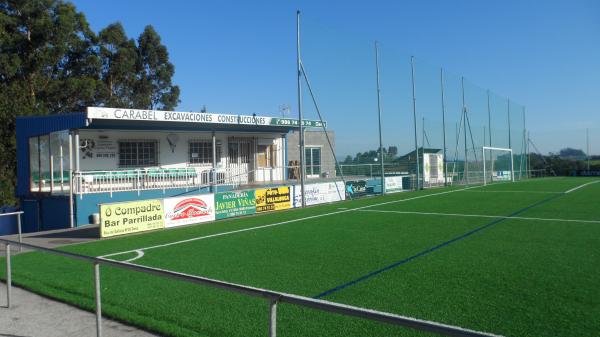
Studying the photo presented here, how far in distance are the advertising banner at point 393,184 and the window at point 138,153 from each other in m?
13.1

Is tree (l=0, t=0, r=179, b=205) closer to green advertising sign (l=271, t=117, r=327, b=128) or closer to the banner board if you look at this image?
the banner board

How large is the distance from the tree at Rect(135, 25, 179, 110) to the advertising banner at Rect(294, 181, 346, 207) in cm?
2280

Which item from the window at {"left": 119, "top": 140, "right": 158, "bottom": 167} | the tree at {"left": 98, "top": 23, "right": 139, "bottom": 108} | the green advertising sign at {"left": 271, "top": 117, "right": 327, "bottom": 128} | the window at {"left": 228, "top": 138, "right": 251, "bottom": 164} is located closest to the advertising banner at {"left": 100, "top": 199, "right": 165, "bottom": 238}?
the window at {"left": 119, "top": 140, "right": 158, "bottom": 167}

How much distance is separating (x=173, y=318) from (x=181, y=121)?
14835 millimetres

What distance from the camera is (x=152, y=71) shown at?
40.2m

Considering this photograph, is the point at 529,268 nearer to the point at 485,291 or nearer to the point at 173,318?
the point at 485,291

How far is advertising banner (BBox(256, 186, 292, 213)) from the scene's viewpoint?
18.3m

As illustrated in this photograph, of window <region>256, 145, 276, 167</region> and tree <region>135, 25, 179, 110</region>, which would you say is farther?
tree <region>135, 25, 179, 110</region>

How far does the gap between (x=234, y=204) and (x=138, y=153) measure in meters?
6.72

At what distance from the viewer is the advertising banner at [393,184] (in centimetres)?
2736

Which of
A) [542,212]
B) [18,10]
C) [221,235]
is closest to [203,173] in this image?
[221,235]

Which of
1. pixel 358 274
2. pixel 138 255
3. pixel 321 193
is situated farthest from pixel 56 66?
pixel 358 274

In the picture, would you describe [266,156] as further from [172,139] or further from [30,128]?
[30,128]

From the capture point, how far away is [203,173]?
2169cm
